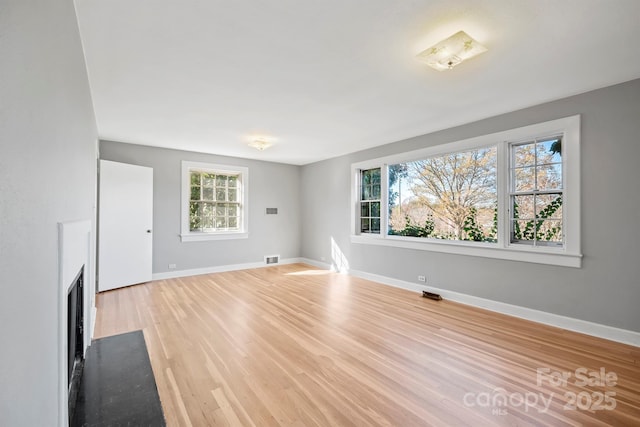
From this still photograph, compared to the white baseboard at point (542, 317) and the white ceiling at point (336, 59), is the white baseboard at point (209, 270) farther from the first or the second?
the white baseboard at point (542, 317)

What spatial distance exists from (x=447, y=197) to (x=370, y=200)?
5.14 ft

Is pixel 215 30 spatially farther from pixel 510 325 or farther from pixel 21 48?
pixel 510 325

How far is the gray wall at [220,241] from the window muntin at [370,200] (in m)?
2.13

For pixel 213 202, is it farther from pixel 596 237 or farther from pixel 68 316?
pixel 596 237

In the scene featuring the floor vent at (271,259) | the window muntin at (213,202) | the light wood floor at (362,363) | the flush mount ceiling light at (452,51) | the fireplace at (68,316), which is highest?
the flush mount ceiling light at (452,51)

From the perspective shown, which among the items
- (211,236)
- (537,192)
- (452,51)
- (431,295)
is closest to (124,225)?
(211,236)

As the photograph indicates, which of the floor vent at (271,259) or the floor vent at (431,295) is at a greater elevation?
the floor vent at (271,259)

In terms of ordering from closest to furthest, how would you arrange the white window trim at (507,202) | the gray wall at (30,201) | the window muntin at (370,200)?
the gray wall at (30,201) < the white window trim at (507,202) < the window muntin at (370,200)

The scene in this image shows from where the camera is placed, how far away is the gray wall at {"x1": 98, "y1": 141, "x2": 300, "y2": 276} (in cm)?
525

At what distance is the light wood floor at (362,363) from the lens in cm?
179

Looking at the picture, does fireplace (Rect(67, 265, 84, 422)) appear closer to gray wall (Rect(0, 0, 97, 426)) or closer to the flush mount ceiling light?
gray wall (Rect(0, 0, 97, 426))

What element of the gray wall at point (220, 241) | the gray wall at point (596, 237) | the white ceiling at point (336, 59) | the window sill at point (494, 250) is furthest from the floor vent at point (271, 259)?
the gray wall at point (596, 237)

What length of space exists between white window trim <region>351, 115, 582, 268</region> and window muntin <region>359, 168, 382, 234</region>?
566 mm

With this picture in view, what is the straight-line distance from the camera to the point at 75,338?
2.03 m
